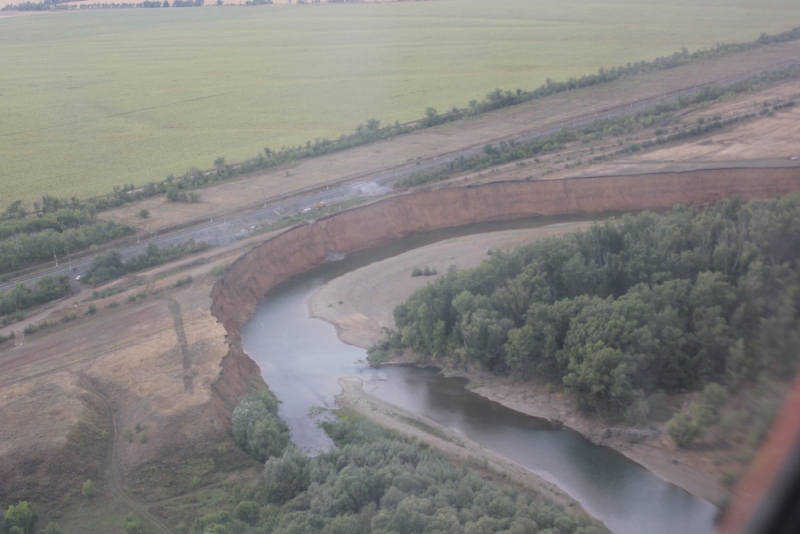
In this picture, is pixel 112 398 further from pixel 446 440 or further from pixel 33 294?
pixel 33 294

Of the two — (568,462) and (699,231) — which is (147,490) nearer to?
(568,462)

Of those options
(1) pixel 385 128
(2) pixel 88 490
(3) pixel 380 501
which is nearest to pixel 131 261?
(2) pixel 88 490

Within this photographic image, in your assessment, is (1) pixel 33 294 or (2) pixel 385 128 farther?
(2) pixel 385 128

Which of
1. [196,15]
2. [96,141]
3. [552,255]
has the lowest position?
[552,255]

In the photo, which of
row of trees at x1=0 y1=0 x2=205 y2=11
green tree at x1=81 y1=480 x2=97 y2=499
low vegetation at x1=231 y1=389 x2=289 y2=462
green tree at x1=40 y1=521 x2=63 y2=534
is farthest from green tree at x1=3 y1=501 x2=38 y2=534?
row of trees at x1=0 y1=0 x2=205 y2=11

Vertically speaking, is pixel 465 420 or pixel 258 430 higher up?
pixel 258 430

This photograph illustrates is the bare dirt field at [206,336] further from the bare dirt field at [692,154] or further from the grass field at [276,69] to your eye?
the grass field at [276,69]

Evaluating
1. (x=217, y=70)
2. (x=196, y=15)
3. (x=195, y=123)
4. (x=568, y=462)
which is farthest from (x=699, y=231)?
(x=196, y=15)
